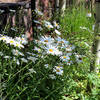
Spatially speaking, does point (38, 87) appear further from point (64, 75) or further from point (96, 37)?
point (96, 37)

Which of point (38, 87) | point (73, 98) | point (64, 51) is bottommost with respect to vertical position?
point (73, 98)

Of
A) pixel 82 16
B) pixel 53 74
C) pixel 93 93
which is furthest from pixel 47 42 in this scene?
pixel 82 16

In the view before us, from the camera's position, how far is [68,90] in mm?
1851

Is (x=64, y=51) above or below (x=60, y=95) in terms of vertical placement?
above

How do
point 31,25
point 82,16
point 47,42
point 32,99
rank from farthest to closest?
point 82,16
point 31,25
point 32,99
point 47,42

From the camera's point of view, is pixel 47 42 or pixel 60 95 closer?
pixel 47 42

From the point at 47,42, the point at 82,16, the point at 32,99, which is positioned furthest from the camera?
the point at 82,16

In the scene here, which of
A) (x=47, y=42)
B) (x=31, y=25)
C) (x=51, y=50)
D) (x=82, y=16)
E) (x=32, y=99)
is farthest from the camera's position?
(x=82, y=16)

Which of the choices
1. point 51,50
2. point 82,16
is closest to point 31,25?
point 82,16

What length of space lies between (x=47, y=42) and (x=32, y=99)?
553mm

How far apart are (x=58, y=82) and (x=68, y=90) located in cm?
12

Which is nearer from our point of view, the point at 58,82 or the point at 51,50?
the point at 51,50

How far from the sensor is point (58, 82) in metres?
1.86

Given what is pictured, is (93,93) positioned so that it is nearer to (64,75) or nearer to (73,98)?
(73,98)
